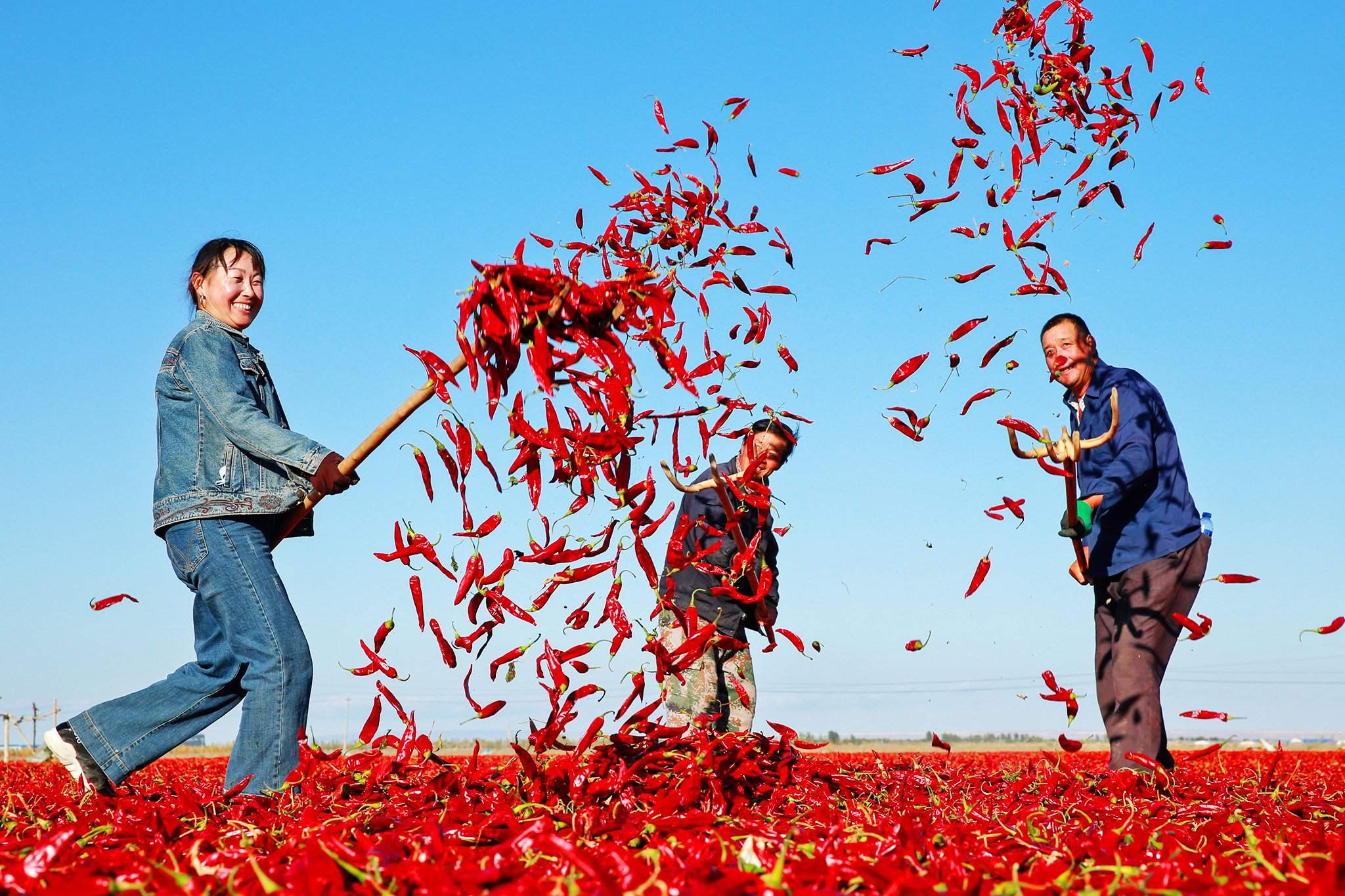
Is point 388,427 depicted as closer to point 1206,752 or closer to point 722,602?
point 722,602

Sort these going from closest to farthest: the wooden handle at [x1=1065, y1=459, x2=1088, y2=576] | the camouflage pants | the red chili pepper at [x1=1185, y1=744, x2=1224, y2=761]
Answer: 1. the wooden handle at [x1=1065, y1=459, x2=1088, y2=576]
2. the red chili pepper at [x1=1185, y1=744, x2=1224, y2=761]
3. the camouflage pants

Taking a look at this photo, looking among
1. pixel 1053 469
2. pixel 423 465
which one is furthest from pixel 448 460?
pixel 1053 469

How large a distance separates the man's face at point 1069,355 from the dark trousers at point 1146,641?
3.30 ft

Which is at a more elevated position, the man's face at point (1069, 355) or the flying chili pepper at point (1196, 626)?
the man's face at point (1069, 355)

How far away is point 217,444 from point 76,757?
1344mm

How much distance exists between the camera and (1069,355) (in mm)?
5859

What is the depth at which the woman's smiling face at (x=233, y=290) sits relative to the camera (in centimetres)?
495

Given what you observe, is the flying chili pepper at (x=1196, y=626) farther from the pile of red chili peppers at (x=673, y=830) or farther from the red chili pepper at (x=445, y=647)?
the red chili pepper at (x=445, y=647)

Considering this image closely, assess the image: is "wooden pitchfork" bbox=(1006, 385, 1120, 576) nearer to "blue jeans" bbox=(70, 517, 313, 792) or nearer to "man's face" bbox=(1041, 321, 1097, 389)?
"man's face" bbox=(1041, 321, 1097, 389)

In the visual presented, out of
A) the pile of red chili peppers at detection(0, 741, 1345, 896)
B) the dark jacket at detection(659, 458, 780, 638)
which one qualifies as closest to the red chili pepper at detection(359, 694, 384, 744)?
the pile of red chili peppers at detection(0, 741, 1345, 896)

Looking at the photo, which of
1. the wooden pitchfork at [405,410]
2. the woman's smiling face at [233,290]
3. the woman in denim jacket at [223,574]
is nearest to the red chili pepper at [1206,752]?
the wooden pitchfork at [405,410]

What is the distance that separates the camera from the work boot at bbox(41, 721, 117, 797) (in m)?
4.51

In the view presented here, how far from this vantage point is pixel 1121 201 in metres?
5.29

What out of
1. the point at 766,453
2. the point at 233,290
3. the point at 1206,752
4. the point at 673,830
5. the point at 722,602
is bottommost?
the point at 673,830
